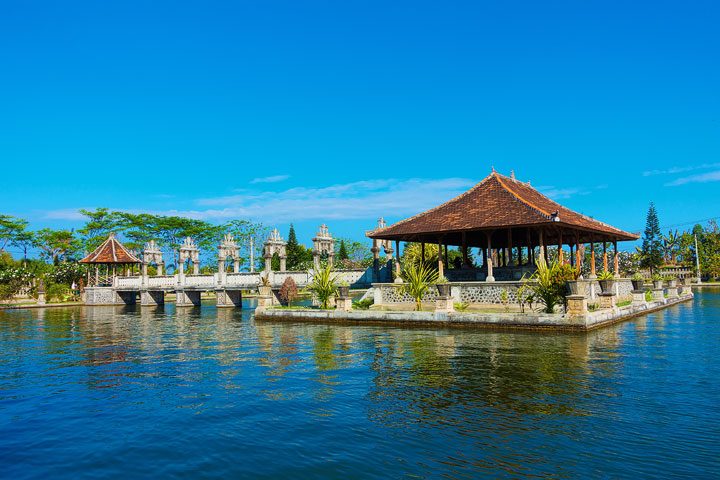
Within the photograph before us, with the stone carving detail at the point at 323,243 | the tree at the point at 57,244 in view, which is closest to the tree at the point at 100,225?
the tree at the point at 57,244

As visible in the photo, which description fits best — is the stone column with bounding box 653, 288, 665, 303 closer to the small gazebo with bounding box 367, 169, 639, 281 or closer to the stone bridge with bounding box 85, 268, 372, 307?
the small gazebo with bounding box 367, 169, 639, 281

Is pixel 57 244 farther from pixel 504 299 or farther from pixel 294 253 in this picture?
pixel 504 299

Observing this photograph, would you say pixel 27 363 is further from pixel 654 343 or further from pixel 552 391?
pixel 654 343

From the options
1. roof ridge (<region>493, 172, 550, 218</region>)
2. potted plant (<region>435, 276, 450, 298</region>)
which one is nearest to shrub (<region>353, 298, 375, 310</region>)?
potted plant (<region>435, 276, 450, 298</region>)

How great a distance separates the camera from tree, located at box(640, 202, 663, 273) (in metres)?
60.2

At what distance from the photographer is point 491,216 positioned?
21.8 metres

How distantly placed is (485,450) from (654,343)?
974cm

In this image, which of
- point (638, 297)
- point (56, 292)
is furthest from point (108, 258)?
point (638, 297)

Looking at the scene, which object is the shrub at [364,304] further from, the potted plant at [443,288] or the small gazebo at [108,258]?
the small gazebo at [108,258]

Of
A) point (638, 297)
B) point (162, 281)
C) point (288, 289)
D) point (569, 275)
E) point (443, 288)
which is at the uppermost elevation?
point (162, 281)

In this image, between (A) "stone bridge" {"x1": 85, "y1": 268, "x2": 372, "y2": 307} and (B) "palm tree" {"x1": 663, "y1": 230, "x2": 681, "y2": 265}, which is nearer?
(A) "stone bridge" {"x1": 85, "y1": 268, "x2": 372, "y2": 307}

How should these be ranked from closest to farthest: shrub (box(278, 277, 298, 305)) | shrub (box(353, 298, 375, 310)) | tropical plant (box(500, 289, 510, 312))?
tropical plant (box(500, 289, 510, 312)) → shrub (box(353, 298, 375, 310)) → shrub (box(278, 277, 298, 305))

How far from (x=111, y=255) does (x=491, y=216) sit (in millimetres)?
34261

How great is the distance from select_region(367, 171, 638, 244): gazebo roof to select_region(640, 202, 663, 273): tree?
37948mm
